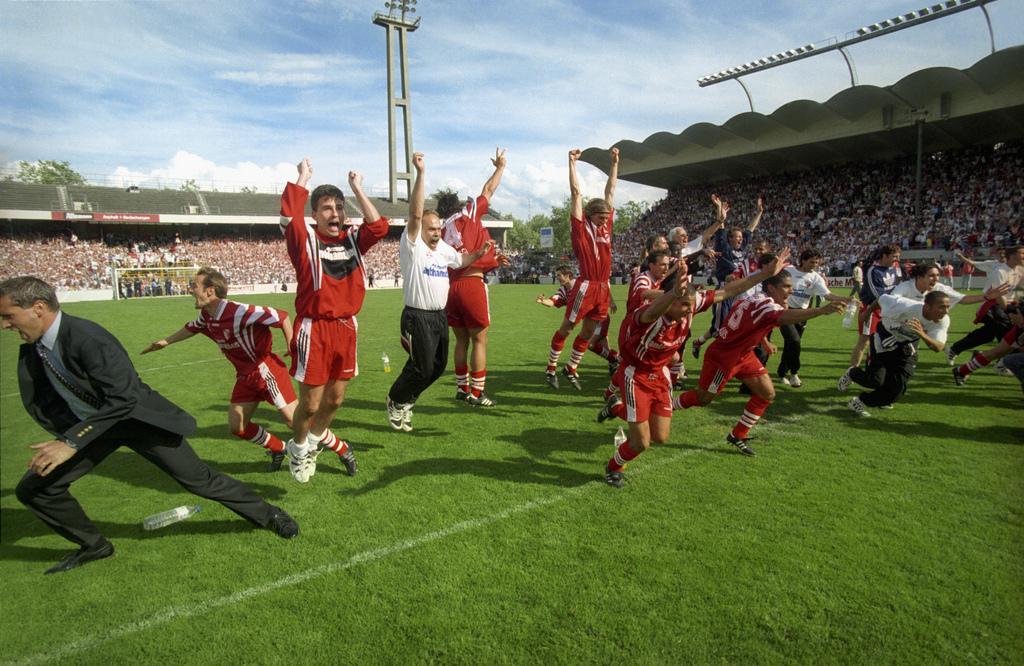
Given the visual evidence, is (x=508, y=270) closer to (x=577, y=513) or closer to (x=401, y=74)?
(x=401, y=74)

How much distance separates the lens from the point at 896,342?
6.71 metres

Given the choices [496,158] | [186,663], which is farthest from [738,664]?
[496,158]

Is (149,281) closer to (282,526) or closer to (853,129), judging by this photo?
(282,526)

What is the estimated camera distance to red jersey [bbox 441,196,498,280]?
7477 mm

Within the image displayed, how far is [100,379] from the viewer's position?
3.38 m

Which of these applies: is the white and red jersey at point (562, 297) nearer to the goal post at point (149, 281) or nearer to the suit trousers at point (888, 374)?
the suit trousers at point (888, 374)

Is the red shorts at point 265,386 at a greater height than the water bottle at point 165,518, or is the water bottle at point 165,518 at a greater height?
the red shorts at point 265,386

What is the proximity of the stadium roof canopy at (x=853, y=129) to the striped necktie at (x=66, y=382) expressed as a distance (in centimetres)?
3258

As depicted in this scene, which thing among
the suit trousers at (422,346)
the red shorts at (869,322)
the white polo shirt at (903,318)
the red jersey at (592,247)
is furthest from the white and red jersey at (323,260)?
the red shorts at (869,322)

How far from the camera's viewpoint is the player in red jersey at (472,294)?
7.10 m

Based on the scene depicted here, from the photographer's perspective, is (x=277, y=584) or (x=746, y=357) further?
(x=746, y=357)

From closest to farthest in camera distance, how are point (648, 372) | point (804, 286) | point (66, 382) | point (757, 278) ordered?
point (66, 382) → point (757, 278) → point (648, 372) → point (804, 286)

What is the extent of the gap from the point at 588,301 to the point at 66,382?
5.99 meters

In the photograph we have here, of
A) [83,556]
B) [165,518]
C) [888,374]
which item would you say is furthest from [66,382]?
[888,374]
